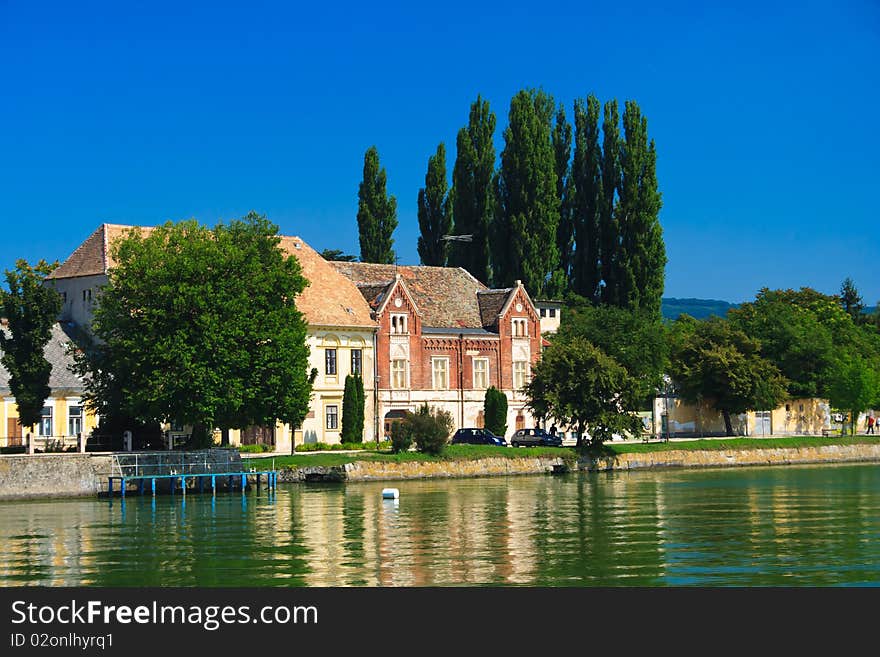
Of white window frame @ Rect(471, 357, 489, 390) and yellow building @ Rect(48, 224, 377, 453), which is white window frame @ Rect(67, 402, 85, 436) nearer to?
yellow building @ Rect(48, 224, 377, 453)

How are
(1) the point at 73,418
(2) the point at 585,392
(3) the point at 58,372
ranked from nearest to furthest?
1. (1) the point at 73,418
2. (3) the point at 58,372
3. (2) the point at 585,392

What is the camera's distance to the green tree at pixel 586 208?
341ft

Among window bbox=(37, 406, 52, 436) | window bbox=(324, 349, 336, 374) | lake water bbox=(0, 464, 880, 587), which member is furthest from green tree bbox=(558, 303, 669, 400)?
window bbox=(37, 406, 52, 436)

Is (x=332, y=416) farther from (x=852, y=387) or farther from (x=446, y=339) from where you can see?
(x=852, y=387)

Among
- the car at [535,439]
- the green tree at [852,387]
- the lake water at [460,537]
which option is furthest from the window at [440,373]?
the green tree at [852,387]

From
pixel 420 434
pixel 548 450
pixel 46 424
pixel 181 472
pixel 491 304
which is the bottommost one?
pixel 181 472

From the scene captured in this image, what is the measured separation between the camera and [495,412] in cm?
9025

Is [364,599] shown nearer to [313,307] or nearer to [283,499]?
[283,499]

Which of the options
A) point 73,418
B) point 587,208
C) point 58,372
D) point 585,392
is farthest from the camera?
point 587,208

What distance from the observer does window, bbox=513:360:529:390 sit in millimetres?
94625

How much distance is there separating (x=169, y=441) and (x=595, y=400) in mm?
25177

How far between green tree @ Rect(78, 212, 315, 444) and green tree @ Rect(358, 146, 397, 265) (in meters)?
35.0

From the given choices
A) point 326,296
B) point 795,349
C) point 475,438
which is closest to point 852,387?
point 795,349

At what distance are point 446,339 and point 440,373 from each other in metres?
2.38
